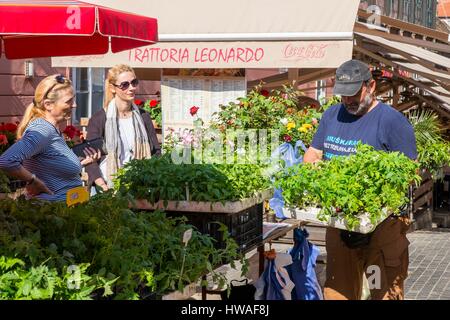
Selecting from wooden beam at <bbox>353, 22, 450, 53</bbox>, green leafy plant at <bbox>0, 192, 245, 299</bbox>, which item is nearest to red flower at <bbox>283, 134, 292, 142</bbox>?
wooden beam at <bbox>353, 22, 450, 53</bbox>

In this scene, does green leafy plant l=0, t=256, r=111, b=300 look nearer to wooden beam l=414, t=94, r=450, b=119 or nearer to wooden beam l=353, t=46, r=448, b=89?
wooden beam l=353, t=46, r=448, b=89

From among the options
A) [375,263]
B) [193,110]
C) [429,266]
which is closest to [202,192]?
[375,263]

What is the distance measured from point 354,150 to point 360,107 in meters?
0.27

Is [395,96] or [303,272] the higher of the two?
[395,96]

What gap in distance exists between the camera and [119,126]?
283 inches

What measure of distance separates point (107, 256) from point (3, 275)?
1.84 ft

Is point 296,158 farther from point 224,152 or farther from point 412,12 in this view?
point 412,12

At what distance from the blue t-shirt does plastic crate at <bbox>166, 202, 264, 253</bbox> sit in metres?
0.72

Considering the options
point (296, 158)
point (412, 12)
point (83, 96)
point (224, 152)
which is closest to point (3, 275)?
point (224, 152)

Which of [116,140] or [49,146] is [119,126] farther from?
[49,146]

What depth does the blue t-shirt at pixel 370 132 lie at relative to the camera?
580 cm

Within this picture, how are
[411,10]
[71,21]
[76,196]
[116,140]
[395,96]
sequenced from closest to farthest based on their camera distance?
1. [76,196]
2. [71,21]
3. [116,140]
4. [395,96]
5. [411,10]

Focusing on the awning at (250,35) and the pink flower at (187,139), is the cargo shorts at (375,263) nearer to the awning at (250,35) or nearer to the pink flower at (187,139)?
the pink flower at (187,139)

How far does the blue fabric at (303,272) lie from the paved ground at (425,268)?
0.61 metres
